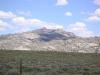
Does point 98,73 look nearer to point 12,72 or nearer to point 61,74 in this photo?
point 61,74

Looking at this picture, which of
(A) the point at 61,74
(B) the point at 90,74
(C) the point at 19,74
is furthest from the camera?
(B) the point at 90,74

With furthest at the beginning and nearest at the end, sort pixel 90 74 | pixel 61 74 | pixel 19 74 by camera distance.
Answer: pixel 90 74 → pixel 61 74 → pixel 19 74

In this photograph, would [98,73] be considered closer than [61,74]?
No

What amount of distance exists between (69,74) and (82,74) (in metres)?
1.53

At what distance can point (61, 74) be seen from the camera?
27094mm

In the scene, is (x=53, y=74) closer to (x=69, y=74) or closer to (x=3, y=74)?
(x=69, y=74)

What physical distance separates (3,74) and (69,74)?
7.19m

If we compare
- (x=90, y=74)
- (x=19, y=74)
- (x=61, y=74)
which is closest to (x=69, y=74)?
(x=61, y=74)

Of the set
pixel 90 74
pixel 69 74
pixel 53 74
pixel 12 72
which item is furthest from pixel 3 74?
pixel 90 74

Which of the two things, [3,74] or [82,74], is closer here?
[3,74]

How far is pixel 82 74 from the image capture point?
2761 centimetres

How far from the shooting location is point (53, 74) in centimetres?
2550

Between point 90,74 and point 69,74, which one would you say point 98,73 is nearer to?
point 90,74

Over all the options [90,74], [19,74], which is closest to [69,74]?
[90,74]
